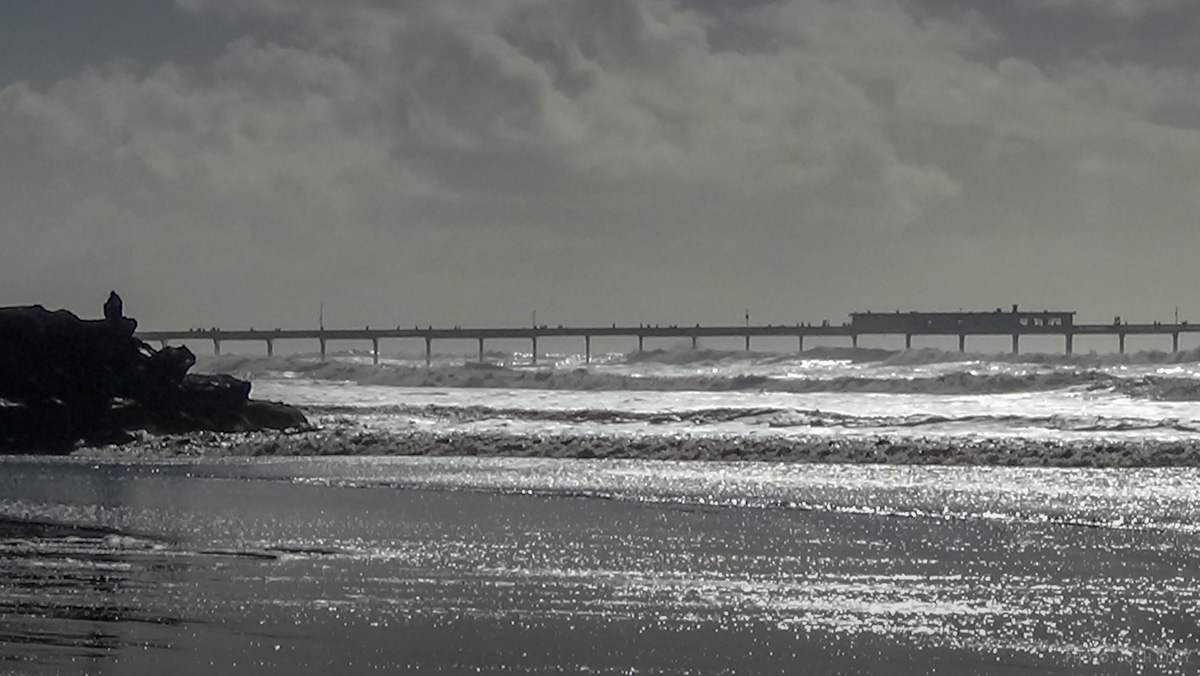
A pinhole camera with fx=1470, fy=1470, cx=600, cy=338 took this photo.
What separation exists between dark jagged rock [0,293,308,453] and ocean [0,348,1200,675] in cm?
96

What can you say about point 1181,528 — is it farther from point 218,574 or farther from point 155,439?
point 155,439

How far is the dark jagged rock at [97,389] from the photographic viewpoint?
19484mm

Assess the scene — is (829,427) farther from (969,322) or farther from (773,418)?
(969,322)

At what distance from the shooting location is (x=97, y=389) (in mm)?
20750

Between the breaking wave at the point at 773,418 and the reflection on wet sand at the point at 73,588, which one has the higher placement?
the reflection on wet sand at the point at 73,588

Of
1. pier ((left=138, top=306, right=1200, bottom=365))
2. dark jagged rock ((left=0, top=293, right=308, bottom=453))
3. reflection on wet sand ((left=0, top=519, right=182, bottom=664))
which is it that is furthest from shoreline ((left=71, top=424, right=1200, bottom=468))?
pier ((left=138, top=306, right=1200, bottom=365))

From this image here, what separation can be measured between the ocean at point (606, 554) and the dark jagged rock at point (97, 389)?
0.96m

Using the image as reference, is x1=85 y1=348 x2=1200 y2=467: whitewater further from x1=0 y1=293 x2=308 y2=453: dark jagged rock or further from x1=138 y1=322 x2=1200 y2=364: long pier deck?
x1=138 y1=322 x2=1200 y2=364: long pier deck

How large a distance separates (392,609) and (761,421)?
1799 centimetres

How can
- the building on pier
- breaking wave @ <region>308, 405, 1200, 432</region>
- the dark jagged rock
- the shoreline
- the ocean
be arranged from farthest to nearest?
the building on pier, breaking wave @ <region>308, 405, 1200, 432</region>, the dark jagged rock, the shoreline, the ocean

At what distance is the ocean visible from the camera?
246 inches

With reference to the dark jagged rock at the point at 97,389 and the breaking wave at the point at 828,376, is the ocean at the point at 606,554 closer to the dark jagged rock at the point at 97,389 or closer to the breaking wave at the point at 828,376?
the dark jagged rock at the point at 97,389

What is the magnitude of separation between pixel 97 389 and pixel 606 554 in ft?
44.8

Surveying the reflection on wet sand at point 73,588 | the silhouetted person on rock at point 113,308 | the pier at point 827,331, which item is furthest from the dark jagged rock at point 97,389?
the pier at point 827,331
